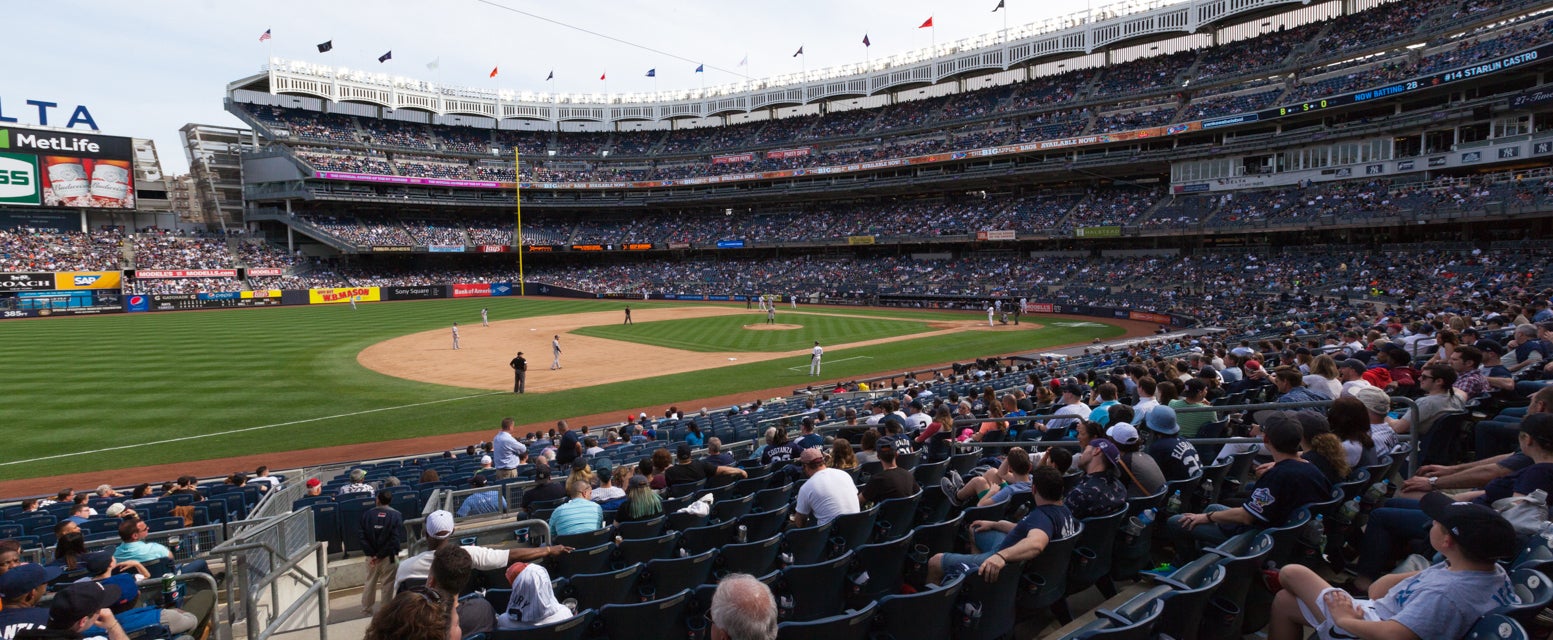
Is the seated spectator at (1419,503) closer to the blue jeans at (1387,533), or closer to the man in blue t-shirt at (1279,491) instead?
the blue jeans at (1387,533)

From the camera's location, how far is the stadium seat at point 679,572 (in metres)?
5.60

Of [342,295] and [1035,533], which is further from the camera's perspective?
[342,295]

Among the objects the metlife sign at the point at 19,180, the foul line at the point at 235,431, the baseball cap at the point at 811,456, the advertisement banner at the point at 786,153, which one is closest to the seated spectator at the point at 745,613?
the baseball cap at the point at 811,456

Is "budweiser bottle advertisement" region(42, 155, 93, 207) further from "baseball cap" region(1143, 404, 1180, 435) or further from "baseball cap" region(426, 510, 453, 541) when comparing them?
"baseball cap" region(1143, 404, 1180, 435)

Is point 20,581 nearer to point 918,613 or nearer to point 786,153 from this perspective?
point 918,613

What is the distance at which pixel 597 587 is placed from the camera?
211 inches

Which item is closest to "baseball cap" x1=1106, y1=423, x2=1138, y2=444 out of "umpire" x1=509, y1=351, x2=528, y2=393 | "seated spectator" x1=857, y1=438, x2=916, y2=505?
"seated spectator" x1=857, y1=438, x2=916, y2=505

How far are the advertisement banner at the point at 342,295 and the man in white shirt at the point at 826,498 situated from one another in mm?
69481

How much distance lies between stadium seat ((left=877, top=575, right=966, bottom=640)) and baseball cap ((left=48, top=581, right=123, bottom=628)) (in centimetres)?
483

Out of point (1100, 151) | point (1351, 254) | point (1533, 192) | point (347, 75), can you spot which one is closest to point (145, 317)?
point (347, 75)

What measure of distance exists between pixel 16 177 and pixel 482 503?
7688 centimetres

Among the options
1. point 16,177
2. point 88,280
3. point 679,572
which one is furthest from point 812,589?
point 16,177

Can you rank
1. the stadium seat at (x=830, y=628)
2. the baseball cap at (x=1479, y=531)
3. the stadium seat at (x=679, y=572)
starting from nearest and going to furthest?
the baseball cap at (x=1479, y=531), the stadium seat at (x=830, y=628), the stadium seat at (x=679, y=572)

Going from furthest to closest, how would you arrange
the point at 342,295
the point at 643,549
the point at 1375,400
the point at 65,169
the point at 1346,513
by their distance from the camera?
the point at 342,295, the point at 65,169, the point at 1375,400, the point at 643,549, the point at 1346,513
